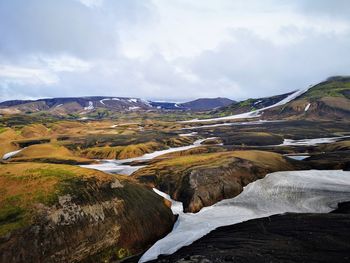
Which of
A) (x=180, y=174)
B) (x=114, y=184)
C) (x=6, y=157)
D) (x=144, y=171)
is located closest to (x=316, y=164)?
(x=180, y=174)

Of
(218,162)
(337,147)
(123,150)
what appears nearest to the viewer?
(218,162)

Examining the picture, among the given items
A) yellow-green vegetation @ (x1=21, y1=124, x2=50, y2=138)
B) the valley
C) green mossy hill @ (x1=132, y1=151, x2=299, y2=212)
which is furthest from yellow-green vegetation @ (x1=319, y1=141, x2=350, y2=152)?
yellow-green vegetation @ (x1=21, y1=124, x2=50, y2=138)

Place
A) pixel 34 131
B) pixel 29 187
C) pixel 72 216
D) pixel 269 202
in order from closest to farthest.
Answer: pixel 72 216, pixel 29 187, pixel 269 202, pixel 34 131

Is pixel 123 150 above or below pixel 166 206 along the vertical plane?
below

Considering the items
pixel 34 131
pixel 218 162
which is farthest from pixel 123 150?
pixel 34 131

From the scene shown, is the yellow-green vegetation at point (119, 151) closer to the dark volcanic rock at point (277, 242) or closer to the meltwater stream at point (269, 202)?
the meltwater stream at point (269, 202)

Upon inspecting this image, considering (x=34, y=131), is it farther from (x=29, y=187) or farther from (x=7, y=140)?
(x=29, y=187)

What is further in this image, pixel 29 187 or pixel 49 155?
pixel 49 155

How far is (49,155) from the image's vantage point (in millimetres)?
104688

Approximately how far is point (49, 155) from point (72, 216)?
76711 mm

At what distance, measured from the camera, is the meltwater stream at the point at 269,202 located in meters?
38.3

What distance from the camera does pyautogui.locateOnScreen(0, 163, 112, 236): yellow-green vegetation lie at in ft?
98.9

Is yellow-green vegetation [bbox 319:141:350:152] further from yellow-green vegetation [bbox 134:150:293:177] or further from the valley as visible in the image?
yellow-green vegetation [bbox 134:150:293:177]

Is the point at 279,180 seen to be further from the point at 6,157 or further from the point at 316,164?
the point at 6,157
